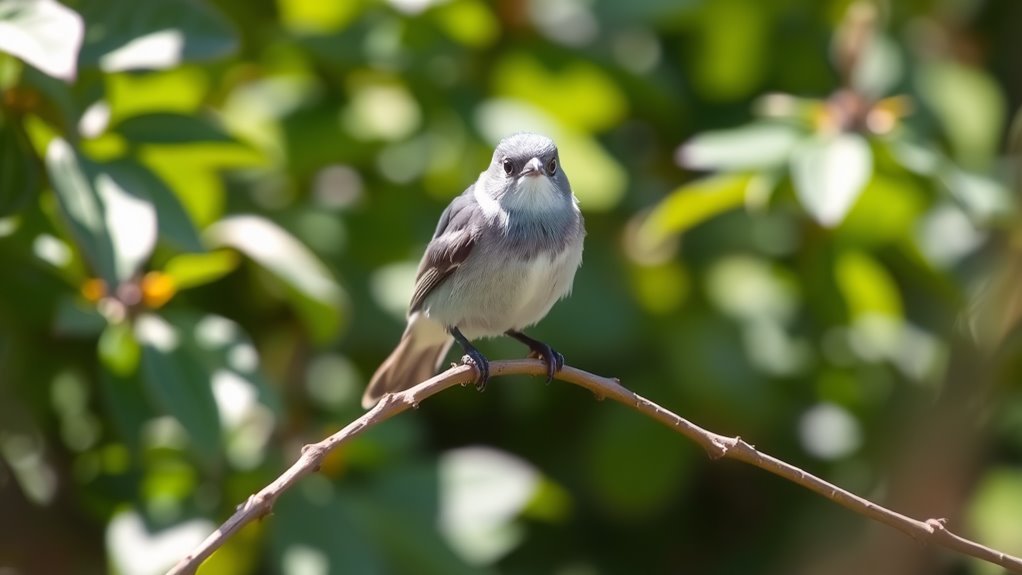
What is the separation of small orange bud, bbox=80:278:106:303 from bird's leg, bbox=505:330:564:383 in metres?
1.20

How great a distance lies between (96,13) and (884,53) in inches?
115

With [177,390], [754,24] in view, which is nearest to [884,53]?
[754,24]

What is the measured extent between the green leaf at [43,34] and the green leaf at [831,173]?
1917 millimetres

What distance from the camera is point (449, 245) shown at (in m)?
3.69

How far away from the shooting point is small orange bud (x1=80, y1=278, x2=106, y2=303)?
3.62 m

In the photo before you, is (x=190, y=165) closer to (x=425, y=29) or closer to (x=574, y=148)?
(x=425, y=29)

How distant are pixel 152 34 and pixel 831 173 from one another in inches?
74.7

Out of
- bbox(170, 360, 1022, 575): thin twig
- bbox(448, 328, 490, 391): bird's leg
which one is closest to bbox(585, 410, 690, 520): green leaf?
bbox(448, 328, 490, 391): bird's leg

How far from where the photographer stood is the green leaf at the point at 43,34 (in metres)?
2.87

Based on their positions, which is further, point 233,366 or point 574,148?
point 574,148

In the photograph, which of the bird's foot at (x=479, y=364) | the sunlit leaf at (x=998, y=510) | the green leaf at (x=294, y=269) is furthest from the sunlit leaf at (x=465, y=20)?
the sunlit leaf at (x=998, y=510)

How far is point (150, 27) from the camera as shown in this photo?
11.0 ft

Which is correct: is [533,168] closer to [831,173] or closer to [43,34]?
[831,173]

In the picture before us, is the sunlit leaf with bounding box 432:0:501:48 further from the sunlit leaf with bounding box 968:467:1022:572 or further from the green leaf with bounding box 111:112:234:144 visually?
the sunlit leaf with bounding box 968:467:1022:572
